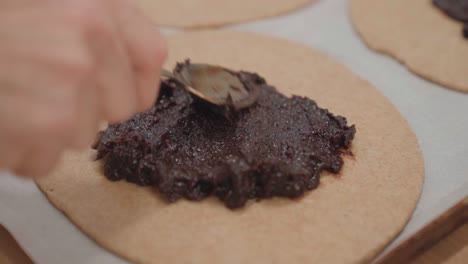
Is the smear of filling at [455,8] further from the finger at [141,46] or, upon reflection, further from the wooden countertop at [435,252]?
the finger at [141,46]

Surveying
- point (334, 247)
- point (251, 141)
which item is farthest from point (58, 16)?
point (334, 247)

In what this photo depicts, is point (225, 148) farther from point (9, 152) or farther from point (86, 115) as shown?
point (9, 152)

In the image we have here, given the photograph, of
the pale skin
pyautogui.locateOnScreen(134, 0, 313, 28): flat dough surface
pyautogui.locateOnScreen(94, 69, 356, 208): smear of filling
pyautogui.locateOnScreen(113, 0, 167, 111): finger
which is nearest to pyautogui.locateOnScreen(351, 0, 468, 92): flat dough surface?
pyautogui.locateOnScreen(134, 0, 313, 28): flat dough surface

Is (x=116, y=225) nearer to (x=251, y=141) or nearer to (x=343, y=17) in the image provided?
(x=251, y=141)

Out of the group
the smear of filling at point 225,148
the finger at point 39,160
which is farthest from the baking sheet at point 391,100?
the finger at point 39,160

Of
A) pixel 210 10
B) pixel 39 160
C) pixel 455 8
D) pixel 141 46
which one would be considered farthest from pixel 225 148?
pixel 455 8

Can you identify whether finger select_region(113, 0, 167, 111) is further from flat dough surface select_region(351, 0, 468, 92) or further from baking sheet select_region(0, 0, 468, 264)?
flat dough surface select_region(351, 0, 468, 92)
